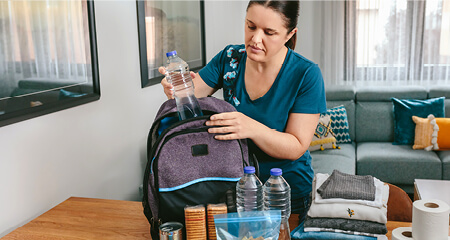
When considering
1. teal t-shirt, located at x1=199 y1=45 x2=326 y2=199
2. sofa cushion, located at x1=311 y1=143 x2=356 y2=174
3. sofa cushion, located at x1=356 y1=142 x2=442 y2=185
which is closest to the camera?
teal t-shirt, located at x1=199 y1=45 x2=326 y2=199

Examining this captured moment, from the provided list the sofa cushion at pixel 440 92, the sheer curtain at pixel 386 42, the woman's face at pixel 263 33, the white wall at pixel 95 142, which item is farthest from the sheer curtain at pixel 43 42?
the sheer curtain at pixel 386 42

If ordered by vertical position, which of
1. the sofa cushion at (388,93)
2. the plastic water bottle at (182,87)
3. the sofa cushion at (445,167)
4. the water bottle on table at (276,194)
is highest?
the plastic water bottle at (182,87)

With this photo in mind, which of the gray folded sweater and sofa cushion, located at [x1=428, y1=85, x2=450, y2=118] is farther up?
the gray folded sweater

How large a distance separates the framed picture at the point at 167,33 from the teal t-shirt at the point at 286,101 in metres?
1.02

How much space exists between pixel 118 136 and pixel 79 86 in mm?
424

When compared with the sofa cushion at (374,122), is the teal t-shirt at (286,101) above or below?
above

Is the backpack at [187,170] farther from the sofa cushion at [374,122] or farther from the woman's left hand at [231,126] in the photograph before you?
the sofa cushion at [374,122]

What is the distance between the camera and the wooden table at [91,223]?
4.39ft

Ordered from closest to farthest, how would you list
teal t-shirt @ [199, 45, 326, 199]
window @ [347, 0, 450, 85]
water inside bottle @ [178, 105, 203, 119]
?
water inside bottle @ [178, 105, 203, 119], teal t-shirt @ [199, 45, 326, 199], window @ [347, 0, 450, 85]

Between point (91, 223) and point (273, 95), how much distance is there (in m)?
0.72

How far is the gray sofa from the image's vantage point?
3301 millimetres

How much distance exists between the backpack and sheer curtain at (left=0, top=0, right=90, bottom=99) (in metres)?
0.64

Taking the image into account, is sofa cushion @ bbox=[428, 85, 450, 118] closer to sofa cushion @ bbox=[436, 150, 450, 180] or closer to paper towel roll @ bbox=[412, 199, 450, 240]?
sofa cushion @ bbox=[436, 150, 450, 180]

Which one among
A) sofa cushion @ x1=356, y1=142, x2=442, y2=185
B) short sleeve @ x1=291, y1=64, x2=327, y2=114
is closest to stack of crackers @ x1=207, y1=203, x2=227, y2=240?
short sleeve @ x1=291, y1=64, x2=327, y2=114
